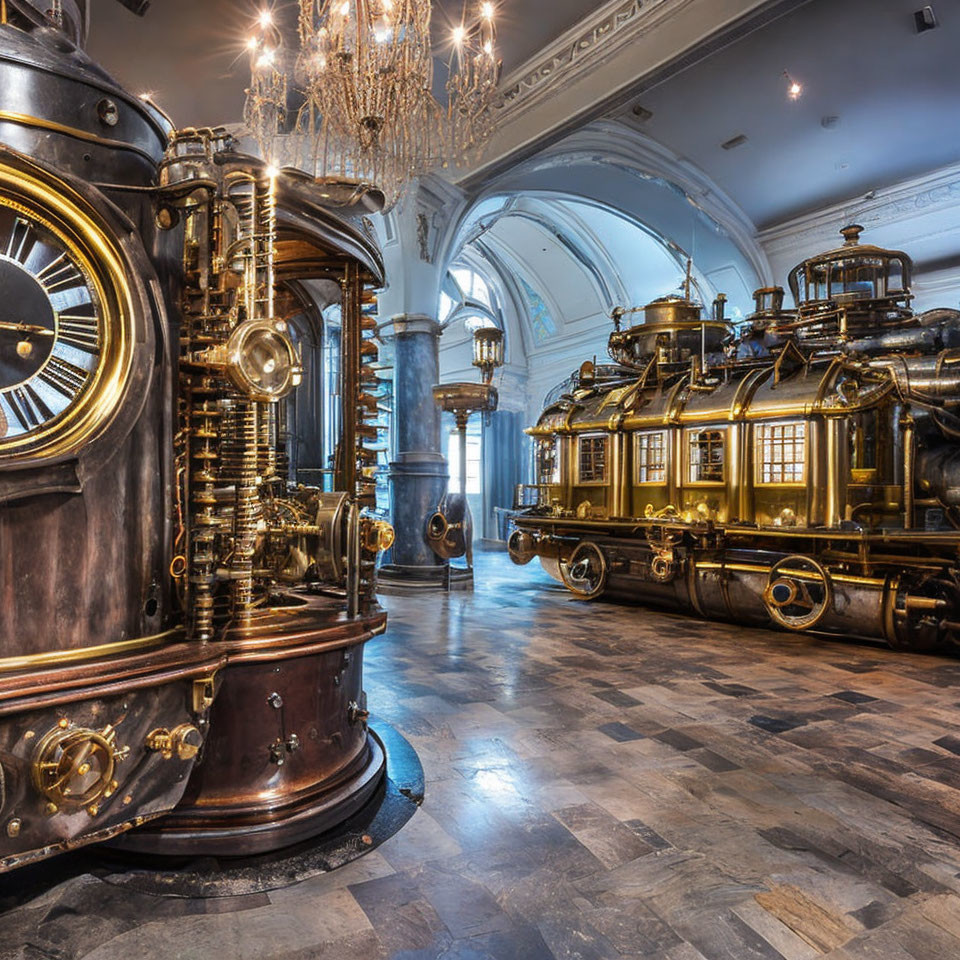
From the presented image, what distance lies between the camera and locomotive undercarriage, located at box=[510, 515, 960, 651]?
262 inches

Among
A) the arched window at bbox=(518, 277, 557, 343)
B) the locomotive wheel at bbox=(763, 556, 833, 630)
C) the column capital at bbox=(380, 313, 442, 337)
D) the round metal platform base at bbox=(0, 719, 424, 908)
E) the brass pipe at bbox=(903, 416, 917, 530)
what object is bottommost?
the round metal platform base at bbox=(0, 719, 424, 908)

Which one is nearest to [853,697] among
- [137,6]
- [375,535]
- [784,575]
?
[784,575]

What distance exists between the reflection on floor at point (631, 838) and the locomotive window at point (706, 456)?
329cm

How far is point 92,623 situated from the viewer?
2402 mm

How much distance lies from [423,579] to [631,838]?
8089 mm

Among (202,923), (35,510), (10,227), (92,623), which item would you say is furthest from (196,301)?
(202,923)

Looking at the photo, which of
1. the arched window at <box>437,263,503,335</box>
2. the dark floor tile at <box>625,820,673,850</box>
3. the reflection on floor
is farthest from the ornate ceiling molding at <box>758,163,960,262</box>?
the dark floor tile at <box>625,820,673,850</box>

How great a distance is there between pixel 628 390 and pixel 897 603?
4.63m

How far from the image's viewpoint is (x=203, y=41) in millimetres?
8773

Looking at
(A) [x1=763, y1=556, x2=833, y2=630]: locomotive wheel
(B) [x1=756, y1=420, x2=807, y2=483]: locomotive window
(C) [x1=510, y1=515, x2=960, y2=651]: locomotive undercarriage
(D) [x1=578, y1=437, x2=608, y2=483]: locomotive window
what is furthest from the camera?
(D) [x1=578, y1=437, x2=608, y2=483]: locomotive window

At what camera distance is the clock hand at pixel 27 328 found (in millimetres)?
2213

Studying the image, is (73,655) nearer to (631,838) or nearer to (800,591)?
(631,838)

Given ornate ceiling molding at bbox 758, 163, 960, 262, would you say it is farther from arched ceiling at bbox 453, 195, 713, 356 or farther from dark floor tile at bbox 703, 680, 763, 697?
dark floor tile at bbox 703, 680, 763, 697

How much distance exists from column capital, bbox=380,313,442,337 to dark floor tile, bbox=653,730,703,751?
831 centimetres
